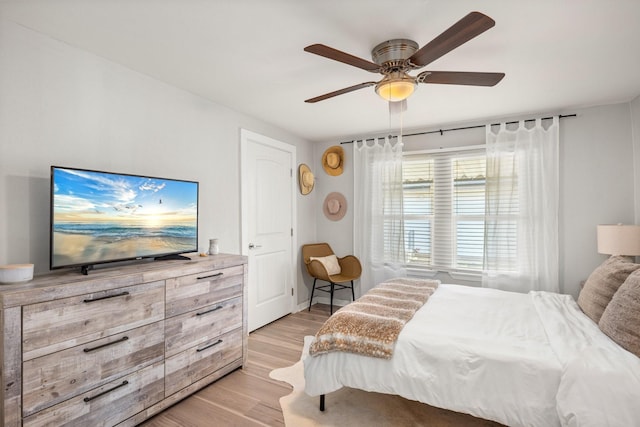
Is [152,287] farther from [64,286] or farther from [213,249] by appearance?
[213,249]

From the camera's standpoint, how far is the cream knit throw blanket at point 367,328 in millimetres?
1920

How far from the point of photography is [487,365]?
1694 mm

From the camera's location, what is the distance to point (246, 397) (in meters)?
2.31

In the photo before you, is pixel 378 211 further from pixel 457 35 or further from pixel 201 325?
pixel 457 35

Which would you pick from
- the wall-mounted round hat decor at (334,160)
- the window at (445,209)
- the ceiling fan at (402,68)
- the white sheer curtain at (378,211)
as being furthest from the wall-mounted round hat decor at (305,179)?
the ceiling fan at (402,68)

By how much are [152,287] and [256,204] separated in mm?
1799

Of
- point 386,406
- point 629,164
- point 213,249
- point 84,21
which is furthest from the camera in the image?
point 629,164

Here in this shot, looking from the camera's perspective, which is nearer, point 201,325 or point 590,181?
point 201,325

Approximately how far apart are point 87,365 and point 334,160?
3561 mm

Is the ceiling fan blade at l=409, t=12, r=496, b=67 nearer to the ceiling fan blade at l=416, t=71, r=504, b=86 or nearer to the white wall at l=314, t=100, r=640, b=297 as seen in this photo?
the ceiling fan blade at l=416, t=71, r=504, b=86

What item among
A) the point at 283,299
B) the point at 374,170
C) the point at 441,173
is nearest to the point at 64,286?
the point at 283,299

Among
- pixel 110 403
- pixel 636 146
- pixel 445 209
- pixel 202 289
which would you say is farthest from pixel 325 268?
pixel 636 146

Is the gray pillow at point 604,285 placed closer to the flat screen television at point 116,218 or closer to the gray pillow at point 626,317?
the gray pillow at point 626,317

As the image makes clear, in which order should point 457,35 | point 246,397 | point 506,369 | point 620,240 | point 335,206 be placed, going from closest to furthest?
1. point 457,35
2. point 506,369
3. point 246,397
4. point 620,240
5. point 335,206
